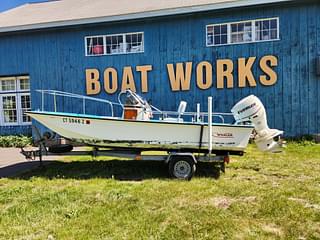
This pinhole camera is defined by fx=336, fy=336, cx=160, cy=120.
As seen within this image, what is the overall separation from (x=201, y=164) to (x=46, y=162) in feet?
12.6

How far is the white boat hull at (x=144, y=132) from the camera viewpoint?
20.7 ft

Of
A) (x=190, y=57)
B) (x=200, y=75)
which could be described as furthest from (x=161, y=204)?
(x=190, y=57)

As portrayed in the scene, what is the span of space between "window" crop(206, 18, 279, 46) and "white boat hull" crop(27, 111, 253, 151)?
5765mm

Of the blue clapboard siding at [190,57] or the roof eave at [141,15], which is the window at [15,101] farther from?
the roof eave at [141,15]

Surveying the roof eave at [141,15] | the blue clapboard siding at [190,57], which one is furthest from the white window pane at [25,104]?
the roof eave at [141,15]

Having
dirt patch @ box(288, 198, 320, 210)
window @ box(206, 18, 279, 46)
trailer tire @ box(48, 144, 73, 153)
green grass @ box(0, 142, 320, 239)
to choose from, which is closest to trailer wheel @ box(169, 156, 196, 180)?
green grass @ box(0, 142, 320, 239)

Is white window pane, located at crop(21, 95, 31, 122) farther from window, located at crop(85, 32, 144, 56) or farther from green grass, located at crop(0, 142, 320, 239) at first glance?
green grass, located at crop(0, 142, 320, 239)

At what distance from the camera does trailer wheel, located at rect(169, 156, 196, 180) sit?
247 inches

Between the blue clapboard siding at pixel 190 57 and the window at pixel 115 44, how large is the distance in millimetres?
192

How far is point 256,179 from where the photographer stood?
6.20m

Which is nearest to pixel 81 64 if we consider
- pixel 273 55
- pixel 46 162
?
Result: pixel 46 162

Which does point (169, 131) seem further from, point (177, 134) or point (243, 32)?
point (243, 32)

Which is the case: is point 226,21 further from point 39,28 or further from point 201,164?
point 39,28

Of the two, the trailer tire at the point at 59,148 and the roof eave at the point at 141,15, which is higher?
the roof eave at the point at 141,15
